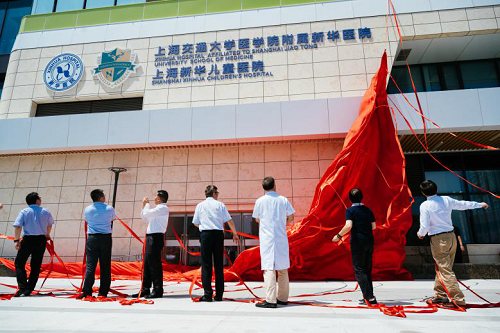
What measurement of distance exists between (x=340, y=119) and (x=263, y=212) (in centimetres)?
511

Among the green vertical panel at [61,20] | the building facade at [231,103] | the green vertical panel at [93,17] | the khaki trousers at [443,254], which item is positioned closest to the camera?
the khaki trousers at [443,254]

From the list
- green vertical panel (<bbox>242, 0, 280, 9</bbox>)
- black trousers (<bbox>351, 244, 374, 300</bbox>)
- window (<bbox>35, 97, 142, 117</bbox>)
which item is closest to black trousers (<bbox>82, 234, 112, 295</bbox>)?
black trousers (<bbox>351, 244, 374, 300</bbox>)

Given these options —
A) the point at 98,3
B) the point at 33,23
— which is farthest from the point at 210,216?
the point at 33,23

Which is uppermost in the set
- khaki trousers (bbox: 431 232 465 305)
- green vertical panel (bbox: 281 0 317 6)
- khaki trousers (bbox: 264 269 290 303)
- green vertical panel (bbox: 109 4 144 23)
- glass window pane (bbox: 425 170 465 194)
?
green vertical panel (bbox: 109 4 144 23)

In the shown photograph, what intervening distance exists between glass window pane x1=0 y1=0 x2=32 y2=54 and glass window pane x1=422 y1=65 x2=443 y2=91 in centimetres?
1611

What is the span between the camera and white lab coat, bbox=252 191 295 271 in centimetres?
381

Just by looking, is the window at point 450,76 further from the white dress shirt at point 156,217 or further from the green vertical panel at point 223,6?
the white dress shirt at point 156,217

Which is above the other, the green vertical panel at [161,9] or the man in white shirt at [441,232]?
the green vertical panel at [161,9]

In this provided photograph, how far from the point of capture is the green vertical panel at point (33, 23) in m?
11.5

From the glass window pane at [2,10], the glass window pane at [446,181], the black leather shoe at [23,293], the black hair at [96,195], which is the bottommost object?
the black leather shoe at [23,293]

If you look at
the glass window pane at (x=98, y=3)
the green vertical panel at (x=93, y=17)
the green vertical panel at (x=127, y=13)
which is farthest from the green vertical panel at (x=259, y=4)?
the glass window pane at (x=98, y=3)

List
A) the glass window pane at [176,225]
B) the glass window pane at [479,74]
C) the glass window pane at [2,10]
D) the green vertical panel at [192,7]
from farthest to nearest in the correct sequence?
the glass window pane at [2,10]
the green vertical panel at [192,7]
the glass window pane at [479,74]
the glass window pane at [176,225]

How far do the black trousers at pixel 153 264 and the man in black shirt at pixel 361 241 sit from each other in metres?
2.48

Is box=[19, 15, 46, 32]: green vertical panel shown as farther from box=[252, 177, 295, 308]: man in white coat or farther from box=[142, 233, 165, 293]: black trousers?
box=[252, 177, 295, 308]: man in white coat
